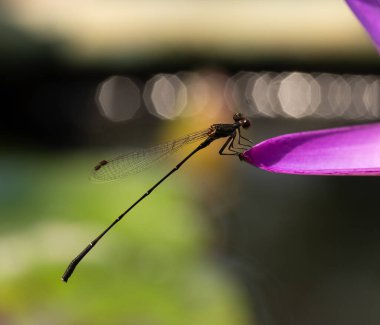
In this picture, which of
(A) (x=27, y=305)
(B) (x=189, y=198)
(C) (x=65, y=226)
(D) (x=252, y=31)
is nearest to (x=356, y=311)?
(B) (x=189, y=198)

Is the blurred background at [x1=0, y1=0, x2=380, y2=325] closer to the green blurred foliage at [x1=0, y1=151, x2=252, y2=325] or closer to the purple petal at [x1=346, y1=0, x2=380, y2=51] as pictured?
the green blurred foliage at [x1=0, y1=151, x2=252, y2=325]

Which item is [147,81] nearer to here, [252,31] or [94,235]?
[252,31]

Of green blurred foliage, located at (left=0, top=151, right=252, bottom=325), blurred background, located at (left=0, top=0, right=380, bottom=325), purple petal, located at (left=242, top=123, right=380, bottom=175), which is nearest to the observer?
purple petal, located at (left=242, top=123, right=380, bottom=175)

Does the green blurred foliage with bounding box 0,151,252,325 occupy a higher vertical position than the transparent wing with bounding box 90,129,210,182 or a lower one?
lower

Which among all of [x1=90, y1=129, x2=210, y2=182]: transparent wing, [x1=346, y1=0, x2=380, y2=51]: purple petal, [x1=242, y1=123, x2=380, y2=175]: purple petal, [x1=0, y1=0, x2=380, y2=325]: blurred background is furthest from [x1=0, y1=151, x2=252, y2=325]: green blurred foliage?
[x1=346, y1=0, x2=380, y2=51]: purple petal

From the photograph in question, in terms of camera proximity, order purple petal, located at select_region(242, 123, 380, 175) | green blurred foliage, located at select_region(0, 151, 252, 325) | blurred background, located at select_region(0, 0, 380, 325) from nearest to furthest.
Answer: purple petal, located at select_region(242, 123, 380, 175)
green blurred foliage, located at select_region(0, 151, 252, 325)
blurred background, located at select_region(0, 0, 380, 325)

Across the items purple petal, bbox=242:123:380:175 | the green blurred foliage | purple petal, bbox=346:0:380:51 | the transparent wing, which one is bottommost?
the green blurred foliage

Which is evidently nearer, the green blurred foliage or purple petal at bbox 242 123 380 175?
purple petal at bbox 242 123 380 175
